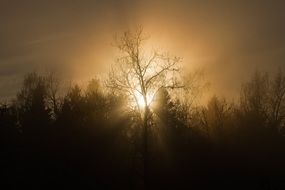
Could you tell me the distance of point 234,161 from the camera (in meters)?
41.2

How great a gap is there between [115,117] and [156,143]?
4.46m

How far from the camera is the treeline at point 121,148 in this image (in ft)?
97.6

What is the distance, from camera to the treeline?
1171 inches

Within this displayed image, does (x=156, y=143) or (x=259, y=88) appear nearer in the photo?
(x=156, y=143)

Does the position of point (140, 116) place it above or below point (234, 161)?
above

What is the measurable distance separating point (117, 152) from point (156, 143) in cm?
570

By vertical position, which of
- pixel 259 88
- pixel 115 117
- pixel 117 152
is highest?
pixel 259 88

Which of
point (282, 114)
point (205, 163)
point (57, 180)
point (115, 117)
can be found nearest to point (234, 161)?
point (205, 163)

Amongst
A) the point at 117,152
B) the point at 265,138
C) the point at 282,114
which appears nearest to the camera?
the point at 117,152

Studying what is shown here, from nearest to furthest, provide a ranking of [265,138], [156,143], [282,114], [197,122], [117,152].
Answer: [117,152], [156,143], [265,138], [197,122], [282,114]

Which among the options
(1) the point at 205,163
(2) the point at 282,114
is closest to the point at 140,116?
(1) the point at 205,163

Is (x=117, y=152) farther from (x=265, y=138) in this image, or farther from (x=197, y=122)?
(x=197, y=122)

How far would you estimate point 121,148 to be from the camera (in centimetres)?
3309

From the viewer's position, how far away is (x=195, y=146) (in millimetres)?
38594
